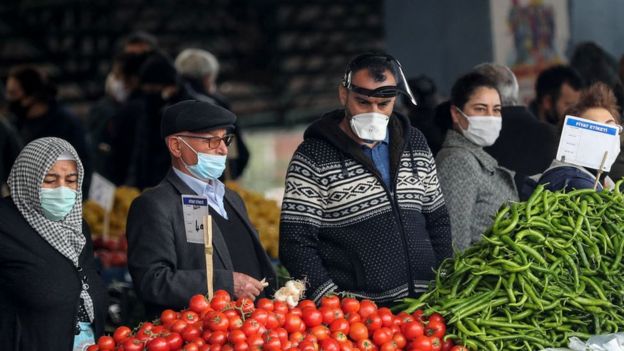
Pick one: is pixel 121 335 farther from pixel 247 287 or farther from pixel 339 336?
pixel 339 336

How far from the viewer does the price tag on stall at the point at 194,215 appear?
412 cm

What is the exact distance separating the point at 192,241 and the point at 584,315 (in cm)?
140

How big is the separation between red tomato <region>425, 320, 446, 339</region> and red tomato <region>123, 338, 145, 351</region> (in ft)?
3.07

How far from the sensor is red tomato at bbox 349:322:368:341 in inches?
148

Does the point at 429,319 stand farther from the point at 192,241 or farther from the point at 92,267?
the point at 92,267

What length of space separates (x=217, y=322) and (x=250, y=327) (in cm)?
11

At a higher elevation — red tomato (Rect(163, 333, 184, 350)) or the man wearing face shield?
the man wearing face shield

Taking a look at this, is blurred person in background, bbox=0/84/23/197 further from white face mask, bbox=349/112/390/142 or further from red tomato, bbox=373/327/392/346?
red tomato, bbox=373/327/392/346

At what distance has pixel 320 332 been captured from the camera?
373 centimetres

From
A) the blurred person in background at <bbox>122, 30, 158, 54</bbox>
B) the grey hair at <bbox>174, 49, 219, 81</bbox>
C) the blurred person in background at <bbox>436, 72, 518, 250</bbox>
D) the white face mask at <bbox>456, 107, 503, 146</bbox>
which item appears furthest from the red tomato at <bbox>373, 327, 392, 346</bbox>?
the blurred person in background at <bbox>122, 30, 158, 54</bbox>

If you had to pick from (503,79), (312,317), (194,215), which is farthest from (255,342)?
(503,79)

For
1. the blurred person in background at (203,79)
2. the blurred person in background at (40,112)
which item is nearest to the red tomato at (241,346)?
the blurred person in background at (203,79)

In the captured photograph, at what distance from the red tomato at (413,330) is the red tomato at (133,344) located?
33.8 inches

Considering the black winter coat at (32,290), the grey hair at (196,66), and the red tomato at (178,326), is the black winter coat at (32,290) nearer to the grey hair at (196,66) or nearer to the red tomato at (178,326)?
the red tomato at (178,326)
